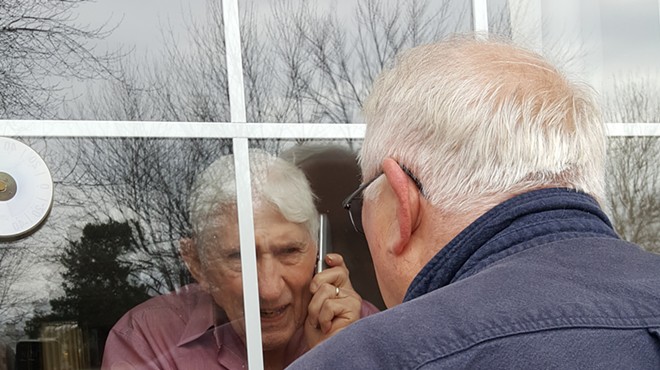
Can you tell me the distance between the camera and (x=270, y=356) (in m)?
2.99

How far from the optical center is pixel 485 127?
129cm

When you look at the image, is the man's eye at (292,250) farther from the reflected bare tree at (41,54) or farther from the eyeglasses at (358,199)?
the eyeglasses at (358,199)

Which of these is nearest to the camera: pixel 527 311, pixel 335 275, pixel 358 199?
pixel 527 311

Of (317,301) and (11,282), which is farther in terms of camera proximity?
(317,301)

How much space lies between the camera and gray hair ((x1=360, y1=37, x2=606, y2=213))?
1.28 meters

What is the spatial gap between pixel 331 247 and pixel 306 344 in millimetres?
347

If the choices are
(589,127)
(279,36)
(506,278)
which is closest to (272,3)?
(279,36)

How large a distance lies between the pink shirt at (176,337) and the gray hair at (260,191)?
25 centimetres

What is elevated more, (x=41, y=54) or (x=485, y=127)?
(x=41, y=54)

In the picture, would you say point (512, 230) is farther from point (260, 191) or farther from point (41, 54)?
point (41, 54)

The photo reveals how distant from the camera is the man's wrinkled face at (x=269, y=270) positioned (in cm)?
293

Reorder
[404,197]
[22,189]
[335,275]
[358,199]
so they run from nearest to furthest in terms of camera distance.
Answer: [404,197]
[358,199]
[22,189]
[335,275]

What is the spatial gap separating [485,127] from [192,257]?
1.78m

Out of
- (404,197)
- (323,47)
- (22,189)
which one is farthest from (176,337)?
(404,197)
